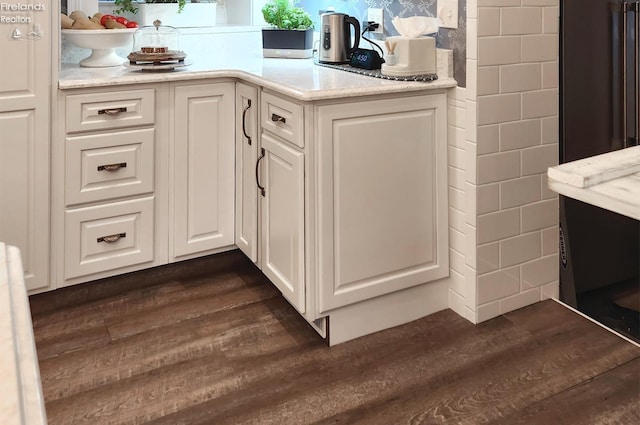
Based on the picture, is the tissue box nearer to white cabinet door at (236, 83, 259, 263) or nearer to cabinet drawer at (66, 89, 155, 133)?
white cabinet door at (236, 83, 259, 263)

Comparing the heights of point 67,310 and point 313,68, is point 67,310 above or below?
below

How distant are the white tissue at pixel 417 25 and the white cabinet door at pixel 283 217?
660mm

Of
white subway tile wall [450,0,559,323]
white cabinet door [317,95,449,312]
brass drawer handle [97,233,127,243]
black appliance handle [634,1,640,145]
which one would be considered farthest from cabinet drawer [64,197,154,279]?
black appliance handle [634,1,640,145]

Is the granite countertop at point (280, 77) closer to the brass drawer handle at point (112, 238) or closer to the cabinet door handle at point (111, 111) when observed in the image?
the cabinet door handle at point (111, 111)

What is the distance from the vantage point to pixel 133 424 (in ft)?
6.05

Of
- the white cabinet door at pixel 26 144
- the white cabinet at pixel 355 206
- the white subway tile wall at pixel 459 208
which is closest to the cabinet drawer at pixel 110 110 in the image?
the white cabinet door at pixel 26 144

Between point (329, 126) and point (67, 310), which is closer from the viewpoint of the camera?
point (329, 126)

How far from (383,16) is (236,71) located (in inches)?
27.8

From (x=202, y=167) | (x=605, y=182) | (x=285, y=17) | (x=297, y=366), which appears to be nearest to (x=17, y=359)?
(x=605, y=182)

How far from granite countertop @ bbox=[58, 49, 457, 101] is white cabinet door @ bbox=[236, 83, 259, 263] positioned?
0.10 meters

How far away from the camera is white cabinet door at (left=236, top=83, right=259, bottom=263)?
2592 mm

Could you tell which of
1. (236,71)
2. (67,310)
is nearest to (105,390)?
(67,310)

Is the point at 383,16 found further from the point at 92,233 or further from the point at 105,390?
the point at 105,390

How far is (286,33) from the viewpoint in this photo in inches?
118
